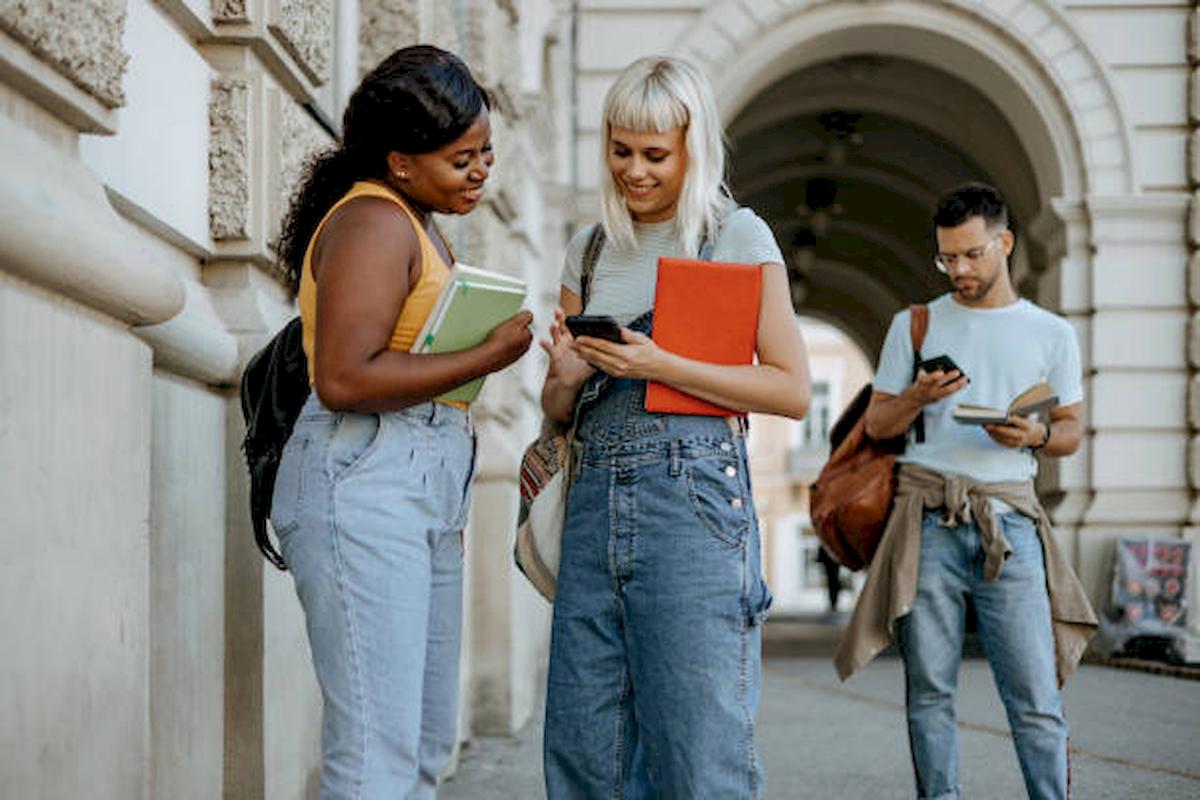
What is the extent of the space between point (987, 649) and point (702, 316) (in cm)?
196

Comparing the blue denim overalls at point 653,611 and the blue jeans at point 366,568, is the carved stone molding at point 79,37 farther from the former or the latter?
the blue denim overalls at point 653,611

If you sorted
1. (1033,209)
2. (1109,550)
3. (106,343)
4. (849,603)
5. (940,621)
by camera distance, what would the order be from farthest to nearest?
(849,603)
(1033,209)
(1109,550)
(940,621)
(106,343)

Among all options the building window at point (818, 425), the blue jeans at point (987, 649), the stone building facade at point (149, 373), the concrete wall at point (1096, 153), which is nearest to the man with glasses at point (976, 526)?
the blue jeans at point (987, 649)

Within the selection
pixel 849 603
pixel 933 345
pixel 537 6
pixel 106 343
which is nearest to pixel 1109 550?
pixel 537 6

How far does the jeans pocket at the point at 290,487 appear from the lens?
2.75 metres

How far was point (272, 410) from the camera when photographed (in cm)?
299

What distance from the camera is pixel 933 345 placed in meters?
4.75

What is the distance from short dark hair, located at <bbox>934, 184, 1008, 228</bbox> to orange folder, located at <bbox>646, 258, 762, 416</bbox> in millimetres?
1702

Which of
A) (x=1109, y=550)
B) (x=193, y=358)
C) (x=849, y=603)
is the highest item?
Answer: (x=193, y=358)

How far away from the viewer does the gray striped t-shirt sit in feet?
10.3

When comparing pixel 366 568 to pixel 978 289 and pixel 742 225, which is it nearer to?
pixel 742 225

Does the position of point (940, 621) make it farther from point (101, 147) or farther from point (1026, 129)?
point (1026, 129)

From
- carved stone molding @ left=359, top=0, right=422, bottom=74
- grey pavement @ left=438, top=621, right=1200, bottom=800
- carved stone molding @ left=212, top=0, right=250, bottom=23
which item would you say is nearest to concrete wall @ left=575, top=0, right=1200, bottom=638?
grey pavement @ left=438, top=621, right=1200, bottom=800

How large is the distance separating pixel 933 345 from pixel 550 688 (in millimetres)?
2010
